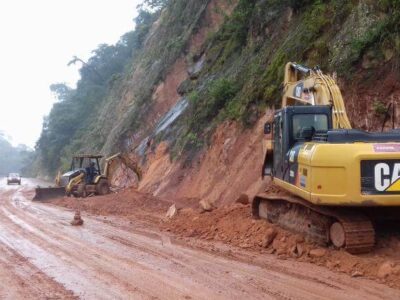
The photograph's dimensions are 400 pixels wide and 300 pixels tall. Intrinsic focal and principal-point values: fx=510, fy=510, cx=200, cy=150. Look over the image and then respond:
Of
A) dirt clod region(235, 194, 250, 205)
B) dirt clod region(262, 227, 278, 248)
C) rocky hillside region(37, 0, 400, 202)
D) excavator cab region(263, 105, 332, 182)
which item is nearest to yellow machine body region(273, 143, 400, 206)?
excavator cab region(263, 105, 332, 182)

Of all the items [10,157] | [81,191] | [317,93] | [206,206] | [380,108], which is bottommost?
[81,191]

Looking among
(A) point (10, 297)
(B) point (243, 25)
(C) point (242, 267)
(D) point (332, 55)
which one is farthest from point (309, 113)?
(B) point (243, 25)

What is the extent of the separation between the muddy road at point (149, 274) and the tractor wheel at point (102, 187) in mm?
12702

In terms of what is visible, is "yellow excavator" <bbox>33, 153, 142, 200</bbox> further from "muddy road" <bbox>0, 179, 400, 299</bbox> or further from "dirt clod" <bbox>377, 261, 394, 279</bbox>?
"dirt clod" <bbox>377, 261, 394, 279</bbox>

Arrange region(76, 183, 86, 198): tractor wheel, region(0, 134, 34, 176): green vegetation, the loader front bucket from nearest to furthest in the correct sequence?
the loader front bucket → region(76, 183, 86, 198): tractor wheel → region(0, 134, 34, 176): green vegetation

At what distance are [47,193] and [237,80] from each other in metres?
10.8

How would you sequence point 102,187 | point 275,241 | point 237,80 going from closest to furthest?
point 275,241 → point 237,80 → point 102,187

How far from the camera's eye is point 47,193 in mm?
23828

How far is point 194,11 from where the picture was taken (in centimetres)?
3297

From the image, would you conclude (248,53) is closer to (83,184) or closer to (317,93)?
(83,184)

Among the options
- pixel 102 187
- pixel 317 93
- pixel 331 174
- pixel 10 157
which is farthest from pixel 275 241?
pixel 10 157

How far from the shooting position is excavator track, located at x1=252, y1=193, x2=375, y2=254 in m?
7.51

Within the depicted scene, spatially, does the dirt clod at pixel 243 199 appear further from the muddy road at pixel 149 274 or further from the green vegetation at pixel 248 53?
the green vegetation at pixel 248 53

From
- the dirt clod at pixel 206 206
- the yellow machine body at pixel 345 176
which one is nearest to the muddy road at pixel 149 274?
the yellow machine body at pixel 345 176
